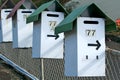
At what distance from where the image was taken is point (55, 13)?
7.91 meters

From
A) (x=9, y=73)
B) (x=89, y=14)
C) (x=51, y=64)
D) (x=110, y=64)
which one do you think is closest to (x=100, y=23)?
(x=89, y=14)

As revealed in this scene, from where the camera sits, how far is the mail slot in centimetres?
939

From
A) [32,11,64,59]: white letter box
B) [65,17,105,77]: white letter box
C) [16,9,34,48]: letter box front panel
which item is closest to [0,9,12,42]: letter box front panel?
[16,9,34,48]: letter box front panel

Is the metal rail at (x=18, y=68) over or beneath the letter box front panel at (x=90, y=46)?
beneath

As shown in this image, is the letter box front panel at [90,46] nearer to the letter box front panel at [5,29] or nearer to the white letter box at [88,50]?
the white letter box at [88,50]

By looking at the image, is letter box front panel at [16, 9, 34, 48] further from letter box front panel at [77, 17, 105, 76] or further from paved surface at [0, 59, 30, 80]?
letter box front panel at [77, 17, 105, 76]

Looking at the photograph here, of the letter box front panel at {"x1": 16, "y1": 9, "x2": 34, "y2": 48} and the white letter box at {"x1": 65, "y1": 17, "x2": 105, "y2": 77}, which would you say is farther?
the letter box front panel at {"x1": 16, "y1": 9, "x2": 34, "y2": 48}

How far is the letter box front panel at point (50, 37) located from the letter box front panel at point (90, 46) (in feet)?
4.00

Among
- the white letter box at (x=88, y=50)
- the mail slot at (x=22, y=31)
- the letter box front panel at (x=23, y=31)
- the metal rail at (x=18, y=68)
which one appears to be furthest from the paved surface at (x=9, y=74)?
the white letter box at (x=88, y=50)

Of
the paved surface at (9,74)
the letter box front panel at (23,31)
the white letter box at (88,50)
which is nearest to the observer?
the white letter box at (88,50)

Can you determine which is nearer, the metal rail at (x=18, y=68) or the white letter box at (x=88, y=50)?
the white letter box at (x=88, y=50)

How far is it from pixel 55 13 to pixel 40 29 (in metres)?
0.34

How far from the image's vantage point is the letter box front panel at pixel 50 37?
7.81 m

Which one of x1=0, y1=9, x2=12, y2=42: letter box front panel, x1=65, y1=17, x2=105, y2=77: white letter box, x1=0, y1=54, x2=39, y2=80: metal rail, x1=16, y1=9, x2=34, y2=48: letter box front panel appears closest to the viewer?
x1=65, y1=17, x2=105, y2=77: white letter box
